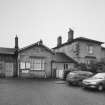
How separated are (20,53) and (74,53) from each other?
1139 cm

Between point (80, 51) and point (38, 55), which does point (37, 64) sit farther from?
point (80, 51)

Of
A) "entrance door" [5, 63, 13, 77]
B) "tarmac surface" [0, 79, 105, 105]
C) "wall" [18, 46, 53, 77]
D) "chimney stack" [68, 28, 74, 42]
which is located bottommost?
"tarmac surface" [0, 79, 105, 105]

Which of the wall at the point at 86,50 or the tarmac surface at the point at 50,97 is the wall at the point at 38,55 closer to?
the wall at the point at 86,50

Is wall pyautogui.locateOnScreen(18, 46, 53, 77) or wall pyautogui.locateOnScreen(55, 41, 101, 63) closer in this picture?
wall pyautogui.locateOnScreen(18, 46, 53, 77)

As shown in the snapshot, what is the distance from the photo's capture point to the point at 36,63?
69.2 feet

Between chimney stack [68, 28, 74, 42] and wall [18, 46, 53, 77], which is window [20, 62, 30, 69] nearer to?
wall [18, 46, 53, 77]

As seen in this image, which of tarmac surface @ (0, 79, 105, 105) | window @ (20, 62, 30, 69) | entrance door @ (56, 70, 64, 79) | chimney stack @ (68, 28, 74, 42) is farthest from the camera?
chimney stack @ (68, 28, 74, 42)

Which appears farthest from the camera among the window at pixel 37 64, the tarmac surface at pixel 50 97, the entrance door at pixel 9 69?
the window at pixel 37 64

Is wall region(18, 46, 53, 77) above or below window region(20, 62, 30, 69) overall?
above

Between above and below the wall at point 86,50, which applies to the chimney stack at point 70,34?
above

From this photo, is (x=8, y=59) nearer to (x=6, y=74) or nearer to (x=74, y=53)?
(x=6, y=74)

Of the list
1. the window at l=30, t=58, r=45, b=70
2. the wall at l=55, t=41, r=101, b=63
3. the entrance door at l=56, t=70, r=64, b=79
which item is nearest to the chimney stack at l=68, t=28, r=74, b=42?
the wall at l=55, t=41, r=101, b=63

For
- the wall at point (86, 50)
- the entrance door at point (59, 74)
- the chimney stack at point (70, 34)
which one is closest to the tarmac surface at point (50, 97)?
the entrance door at point (59, 74)

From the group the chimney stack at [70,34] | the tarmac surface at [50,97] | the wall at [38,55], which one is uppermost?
the chimney stack at [70,34]
